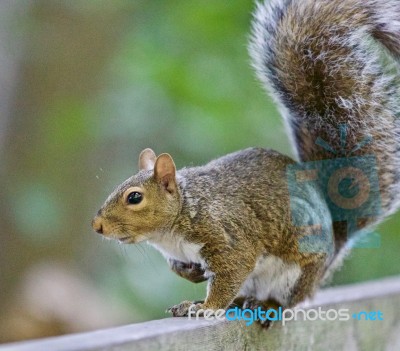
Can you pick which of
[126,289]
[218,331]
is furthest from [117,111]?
[218,331]

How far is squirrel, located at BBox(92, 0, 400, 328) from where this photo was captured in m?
1.49

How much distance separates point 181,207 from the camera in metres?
1.52

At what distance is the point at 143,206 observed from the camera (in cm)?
144

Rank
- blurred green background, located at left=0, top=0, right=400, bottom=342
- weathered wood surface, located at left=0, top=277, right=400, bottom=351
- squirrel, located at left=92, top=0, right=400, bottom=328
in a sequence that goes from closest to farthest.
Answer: weathered wood surface, located at left=0, top=277, right=400, bottom=351 < squirrel, located at left=92, top=0, right=400, bottom=328 < blurred green background, located at left=0, top=0, right=400, bottom=342

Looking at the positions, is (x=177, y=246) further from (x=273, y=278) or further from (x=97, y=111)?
(x=97, y=111)

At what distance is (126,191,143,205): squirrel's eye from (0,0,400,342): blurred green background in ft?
4.58

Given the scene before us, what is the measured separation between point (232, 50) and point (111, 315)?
3.71ft

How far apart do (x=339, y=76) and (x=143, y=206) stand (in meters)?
0.49

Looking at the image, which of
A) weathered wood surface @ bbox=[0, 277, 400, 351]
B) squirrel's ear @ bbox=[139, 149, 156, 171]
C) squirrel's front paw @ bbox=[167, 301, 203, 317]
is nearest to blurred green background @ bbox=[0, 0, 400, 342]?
weathered wood surface @ bbox=[0, 277, 400, 351]

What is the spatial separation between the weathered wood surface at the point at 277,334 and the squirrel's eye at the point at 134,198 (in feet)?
0.68

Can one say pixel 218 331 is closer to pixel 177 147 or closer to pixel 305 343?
pixel 305 343

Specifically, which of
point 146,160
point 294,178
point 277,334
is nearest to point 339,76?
point 294,178

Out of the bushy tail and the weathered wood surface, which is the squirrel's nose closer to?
the weathered wood surface

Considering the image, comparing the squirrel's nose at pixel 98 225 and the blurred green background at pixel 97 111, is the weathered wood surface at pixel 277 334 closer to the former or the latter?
the squirrel's nose at pixel 98 225
